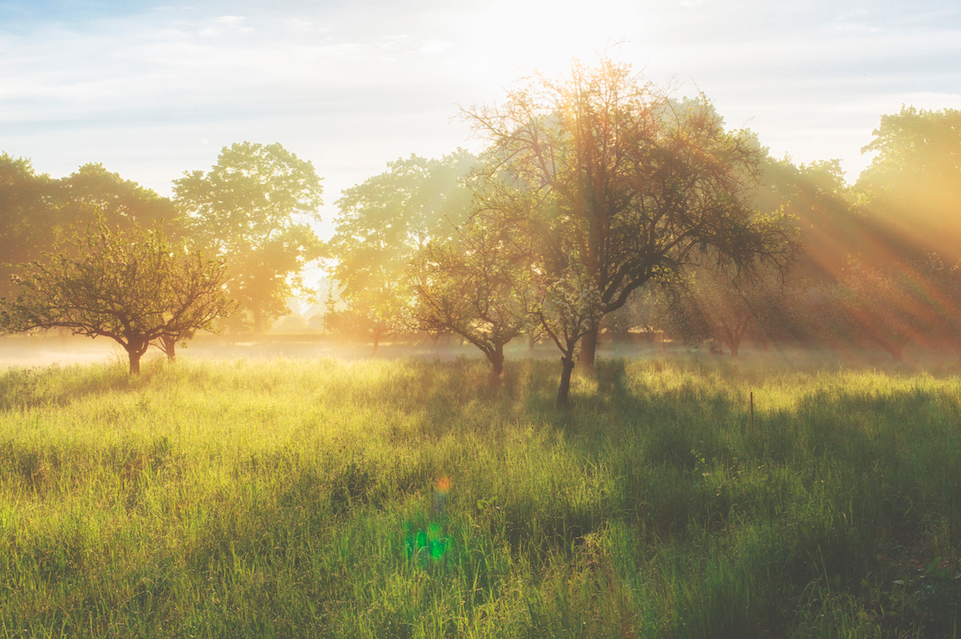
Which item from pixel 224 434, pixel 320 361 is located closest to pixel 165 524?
pixel 224 434

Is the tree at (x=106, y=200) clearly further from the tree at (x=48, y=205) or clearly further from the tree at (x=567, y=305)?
the tree at (x=567, y=305)

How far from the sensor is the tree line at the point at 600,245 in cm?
1359

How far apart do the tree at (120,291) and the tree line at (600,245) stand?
6 cm

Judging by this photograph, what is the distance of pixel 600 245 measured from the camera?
13781 mm

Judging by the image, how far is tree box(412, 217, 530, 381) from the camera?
13.3m

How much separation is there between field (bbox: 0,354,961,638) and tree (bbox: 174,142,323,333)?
39.5m

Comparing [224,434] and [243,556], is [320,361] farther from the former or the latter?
[243,556]

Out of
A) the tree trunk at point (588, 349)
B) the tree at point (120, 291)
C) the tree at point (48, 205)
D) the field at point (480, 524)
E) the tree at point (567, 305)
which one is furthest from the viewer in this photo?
the tree at point (48, 205)

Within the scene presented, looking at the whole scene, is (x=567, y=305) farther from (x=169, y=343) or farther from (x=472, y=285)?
(x=169, y=343)

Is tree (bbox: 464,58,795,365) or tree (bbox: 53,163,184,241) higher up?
tree (bbox: 53,163,184,241)

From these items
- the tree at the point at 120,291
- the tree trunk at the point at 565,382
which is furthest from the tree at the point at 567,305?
the tree at the point at 120,291

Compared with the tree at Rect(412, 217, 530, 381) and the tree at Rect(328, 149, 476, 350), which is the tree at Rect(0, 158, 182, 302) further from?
the tree at Rect(412, 217, 530, 381)

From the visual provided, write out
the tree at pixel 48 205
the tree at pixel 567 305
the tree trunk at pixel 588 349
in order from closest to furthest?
the tree at pixel 567 305 → the tree trunk at pixel 588 349 → the tree at pixel 48 205

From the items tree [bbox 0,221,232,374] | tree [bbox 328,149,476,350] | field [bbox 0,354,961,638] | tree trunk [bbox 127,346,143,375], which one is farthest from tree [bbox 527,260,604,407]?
tree [bbox 328,149,476,350]
